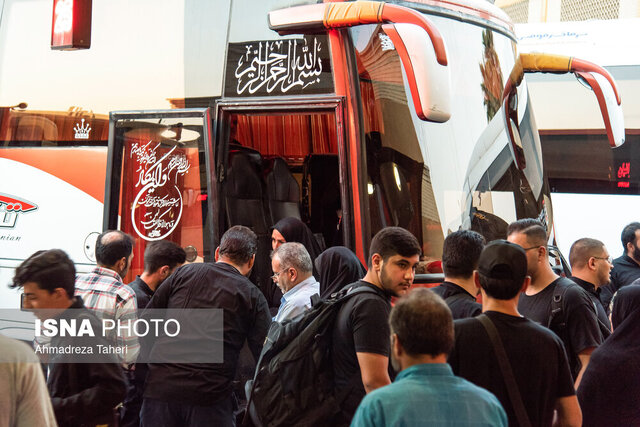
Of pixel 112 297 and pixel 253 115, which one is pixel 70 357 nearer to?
pixel 112 297

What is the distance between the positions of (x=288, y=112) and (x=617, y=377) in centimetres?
311

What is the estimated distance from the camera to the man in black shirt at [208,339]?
13.6 ft

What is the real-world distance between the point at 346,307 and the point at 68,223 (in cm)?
386

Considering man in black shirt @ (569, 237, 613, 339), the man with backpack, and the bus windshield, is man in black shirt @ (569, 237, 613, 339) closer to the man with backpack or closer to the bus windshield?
the bus windshield

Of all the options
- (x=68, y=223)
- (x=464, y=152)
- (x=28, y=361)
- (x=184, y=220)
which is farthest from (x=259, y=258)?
(x=28, y=361)

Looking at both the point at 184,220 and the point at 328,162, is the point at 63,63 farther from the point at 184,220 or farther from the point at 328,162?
the point at 328,162

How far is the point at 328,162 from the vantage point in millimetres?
8031

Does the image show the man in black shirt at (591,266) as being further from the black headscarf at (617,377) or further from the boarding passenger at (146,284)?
the boarding passenger at (146,284)

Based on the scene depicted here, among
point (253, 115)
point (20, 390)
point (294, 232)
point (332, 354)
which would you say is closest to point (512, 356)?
point (332, 354)

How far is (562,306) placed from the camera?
378 cm

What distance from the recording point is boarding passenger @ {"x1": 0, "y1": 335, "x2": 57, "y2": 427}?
2.48 m

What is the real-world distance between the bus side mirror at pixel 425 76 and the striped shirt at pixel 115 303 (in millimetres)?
2066

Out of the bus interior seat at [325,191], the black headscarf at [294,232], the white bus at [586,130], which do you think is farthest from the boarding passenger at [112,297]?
the white bus at [586,130]

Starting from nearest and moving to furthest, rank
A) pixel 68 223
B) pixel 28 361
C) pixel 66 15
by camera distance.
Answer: pixel 28 361
pixel 66 15
pixel 68 223
